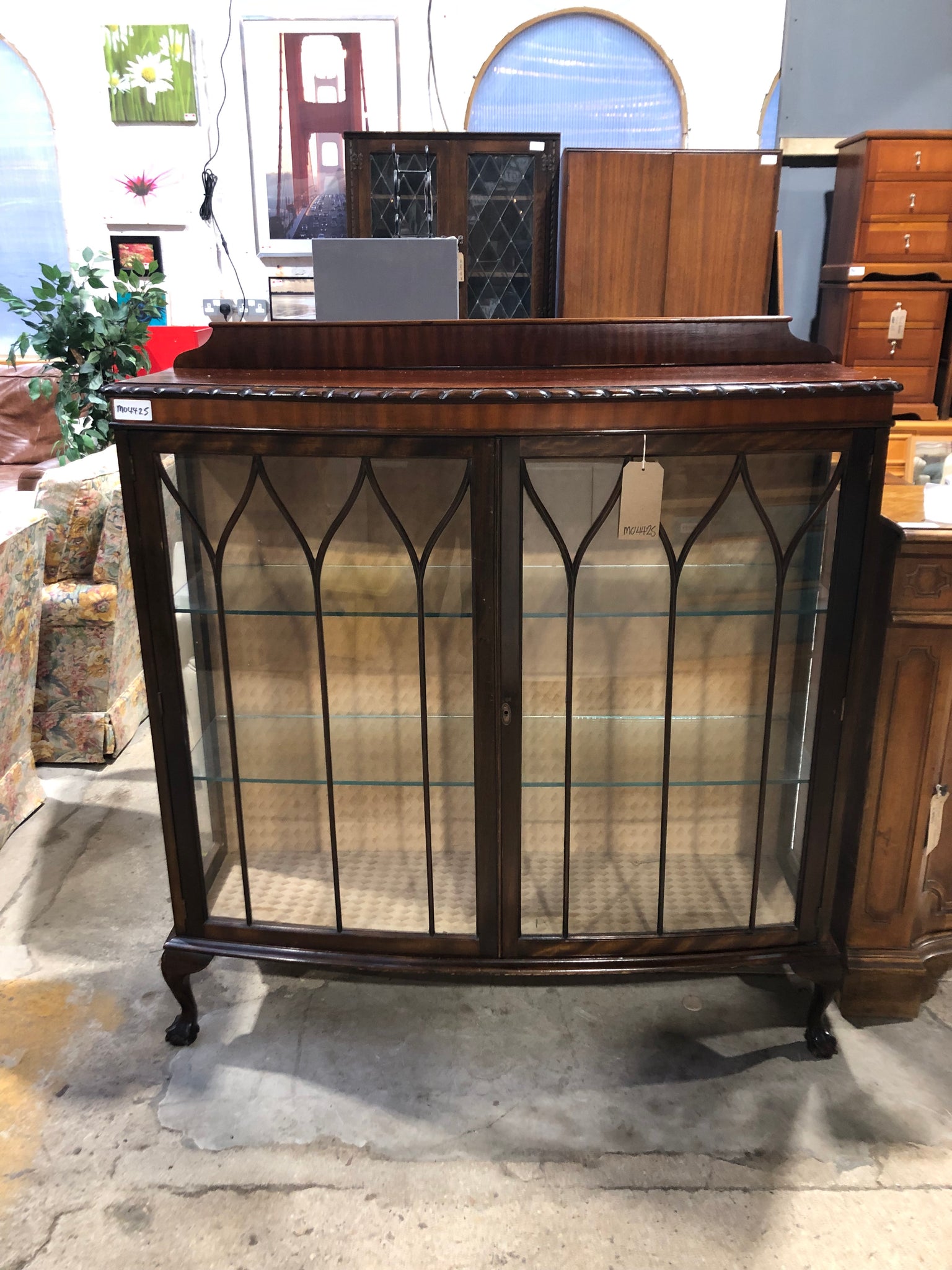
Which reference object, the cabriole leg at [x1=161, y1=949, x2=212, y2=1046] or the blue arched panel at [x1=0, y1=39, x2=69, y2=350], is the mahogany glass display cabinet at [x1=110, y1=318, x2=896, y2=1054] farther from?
the blue arched panel at [x1=0, y1=39, x2=69, y2=350]

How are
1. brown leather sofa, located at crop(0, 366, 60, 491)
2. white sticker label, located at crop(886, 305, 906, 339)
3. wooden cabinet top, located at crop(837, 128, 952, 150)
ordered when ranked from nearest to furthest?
wooden cabinet top, located at crop(837, 128, 952, 150) < white sticker label, located at crop(886, 305, 906, 339) < brown leather sofa, located at crop(0, 366, 60, 491)

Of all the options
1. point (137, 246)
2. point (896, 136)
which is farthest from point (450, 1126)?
point (137, 246)

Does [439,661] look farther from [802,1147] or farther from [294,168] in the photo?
[294,168]

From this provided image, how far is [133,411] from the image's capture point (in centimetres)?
124

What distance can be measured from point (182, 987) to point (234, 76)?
4.44 meters

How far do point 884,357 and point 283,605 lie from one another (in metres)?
2.66

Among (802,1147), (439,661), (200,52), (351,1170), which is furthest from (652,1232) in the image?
(200,52)

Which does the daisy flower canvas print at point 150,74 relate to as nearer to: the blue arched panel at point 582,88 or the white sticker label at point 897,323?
the blue arched panel at point 582,88

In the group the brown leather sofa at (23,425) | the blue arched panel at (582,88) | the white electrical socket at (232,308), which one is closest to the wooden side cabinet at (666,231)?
the blue arched panel at (582,88)

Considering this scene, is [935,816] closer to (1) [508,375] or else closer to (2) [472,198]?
(1) [508,375]

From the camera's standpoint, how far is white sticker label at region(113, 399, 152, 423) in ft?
4.04

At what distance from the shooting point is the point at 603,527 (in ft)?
4.29

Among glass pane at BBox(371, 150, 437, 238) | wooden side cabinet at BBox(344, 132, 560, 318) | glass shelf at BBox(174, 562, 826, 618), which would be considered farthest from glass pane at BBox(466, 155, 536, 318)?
glass shelf at BBox(174, 562, 826, 618)

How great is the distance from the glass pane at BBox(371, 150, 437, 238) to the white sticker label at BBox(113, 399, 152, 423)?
219 cm
